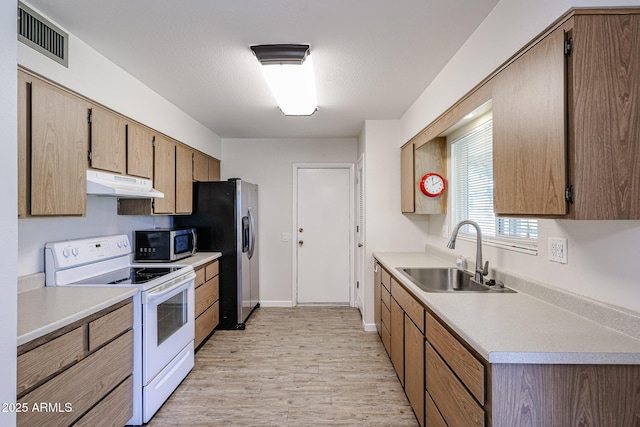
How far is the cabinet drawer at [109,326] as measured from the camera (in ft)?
5.22

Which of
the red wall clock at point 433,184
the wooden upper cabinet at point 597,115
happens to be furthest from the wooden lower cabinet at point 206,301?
the wooden upper cabinet at point 597,115

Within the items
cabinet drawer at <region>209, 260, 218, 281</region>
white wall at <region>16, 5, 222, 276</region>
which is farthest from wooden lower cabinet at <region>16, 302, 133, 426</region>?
cabinet drawer at <region>209, 260, 218, 281</region>

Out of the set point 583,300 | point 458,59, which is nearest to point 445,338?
point 583,300

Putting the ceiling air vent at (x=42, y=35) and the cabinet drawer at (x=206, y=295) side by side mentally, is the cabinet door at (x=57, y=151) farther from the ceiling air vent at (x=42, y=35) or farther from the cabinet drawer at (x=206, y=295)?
the cabinet drawer at (x=206, y=295)

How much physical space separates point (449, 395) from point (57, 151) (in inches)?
92.8

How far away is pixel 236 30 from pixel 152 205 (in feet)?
5.39

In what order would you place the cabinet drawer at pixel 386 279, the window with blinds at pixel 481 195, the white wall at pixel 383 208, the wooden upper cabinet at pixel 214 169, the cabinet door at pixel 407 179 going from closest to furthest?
the window with blinds at pixel 481 195, the cabinet drawer at pixel 386 279, the cabinet door at pixel 407 179, the white wall at pixel 383 208, the wooden upper cabinet at pixel 214 169

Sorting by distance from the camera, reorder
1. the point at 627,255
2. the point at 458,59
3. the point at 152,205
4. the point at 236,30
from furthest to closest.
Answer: the point at 152,205, the point at 458,59, the point at 236,30, the point at 627,255

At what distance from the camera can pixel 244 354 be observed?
297 cm

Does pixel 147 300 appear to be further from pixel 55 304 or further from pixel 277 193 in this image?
pixel 277 193

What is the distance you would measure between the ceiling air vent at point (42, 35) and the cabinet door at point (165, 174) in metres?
1.07

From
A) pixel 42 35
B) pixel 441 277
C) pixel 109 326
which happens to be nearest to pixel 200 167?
pixel 42 35

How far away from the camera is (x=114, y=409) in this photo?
5.74 feet

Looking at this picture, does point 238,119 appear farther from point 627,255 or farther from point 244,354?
point 627,255
